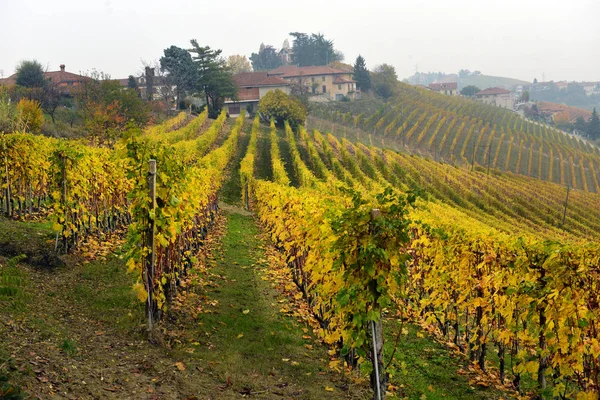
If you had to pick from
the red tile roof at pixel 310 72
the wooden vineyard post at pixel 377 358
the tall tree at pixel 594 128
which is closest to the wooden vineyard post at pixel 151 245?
the wooden vineyard post at pixel 377 358

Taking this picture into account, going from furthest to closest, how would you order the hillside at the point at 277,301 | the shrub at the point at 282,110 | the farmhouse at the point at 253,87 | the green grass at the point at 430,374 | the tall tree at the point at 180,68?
the farmhouse at the point at 253,87, the tall tree at the point at 180,68, the shrub at the point at 282,110, the green grass at the point at 430,374, the hillside at the point at 277,301

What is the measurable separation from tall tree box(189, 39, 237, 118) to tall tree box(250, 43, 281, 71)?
8409 cm

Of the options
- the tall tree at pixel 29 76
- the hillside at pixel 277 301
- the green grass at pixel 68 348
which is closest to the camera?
the hillside at pixel 277 301

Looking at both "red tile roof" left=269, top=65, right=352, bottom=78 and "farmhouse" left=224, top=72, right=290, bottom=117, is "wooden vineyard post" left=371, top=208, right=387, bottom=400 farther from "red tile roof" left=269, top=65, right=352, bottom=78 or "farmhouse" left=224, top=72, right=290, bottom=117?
"red tile roof" left=269, top=65, right=352, bottom=78

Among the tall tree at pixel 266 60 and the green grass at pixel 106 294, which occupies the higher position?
the tall tree at pixel 266 60

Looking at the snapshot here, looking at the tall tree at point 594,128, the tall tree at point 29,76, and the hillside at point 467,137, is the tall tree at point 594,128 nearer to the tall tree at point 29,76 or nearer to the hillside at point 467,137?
the hillside at point 467,137

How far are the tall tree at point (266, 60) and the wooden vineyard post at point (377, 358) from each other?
5962 inches

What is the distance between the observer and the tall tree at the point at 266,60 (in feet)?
Result: 498

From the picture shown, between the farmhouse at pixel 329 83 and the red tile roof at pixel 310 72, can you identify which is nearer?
the farmhouse at pixel 329 83

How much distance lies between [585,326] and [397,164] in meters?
45.8

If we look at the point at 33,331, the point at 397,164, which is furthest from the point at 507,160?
the point at 33,331

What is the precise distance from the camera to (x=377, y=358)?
228 inches

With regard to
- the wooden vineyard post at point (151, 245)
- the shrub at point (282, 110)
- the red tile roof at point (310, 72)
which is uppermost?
→ the red tile roof at point (310, 72)

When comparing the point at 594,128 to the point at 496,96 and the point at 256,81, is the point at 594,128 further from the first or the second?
the point at 256,81
